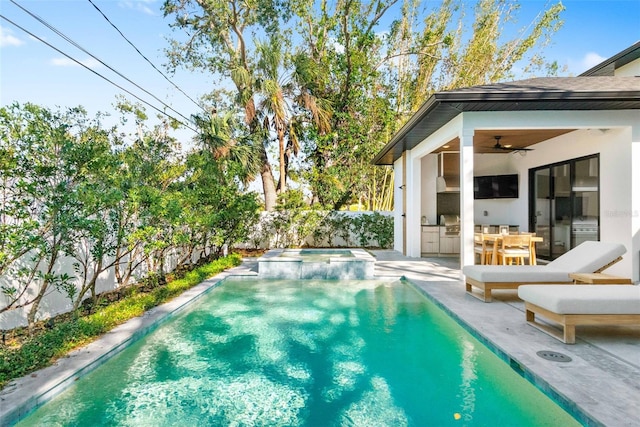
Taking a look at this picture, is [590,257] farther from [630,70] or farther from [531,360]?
[630,70]

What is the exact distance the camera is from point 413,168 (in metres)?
10.9

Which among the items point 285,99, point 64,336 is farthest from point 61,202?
point 285,99

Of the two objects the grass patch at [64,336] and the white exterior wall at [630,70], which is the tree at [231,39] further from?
the white exterior wall at [630,70]

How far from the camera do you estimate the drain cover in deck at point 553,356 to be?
10.8 ft

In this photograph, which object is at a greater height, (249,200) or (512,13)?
(512,13)

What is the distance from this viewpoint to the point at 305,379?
3338 millimetres

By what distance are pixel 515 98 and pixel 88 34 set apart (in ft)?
30.0

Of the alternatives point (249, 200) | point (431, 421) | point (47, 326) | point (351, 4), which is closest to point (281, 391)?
point (431, 421)

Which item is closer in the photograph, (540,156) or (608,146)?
(608,146)

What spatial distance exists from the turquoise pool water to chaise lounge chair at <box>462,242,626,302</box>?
3.03 ft

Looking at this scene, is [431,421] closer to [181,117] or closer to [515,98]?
[515,98]

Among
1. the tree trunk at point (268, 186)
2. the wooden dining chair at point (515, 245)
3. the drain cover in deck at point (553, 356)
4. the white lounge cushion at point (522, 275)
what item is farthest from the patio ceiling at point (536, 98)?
the tree trunk at point (268, 186)

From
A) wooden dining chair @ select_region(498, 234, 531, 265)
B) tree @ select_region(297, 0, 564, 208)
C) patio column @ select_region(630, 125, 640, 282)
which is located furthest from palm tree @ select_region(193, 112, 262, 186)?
patio column @ select_region(630, 125, 640, 282)

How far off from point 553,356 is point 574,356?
19 centimetres
